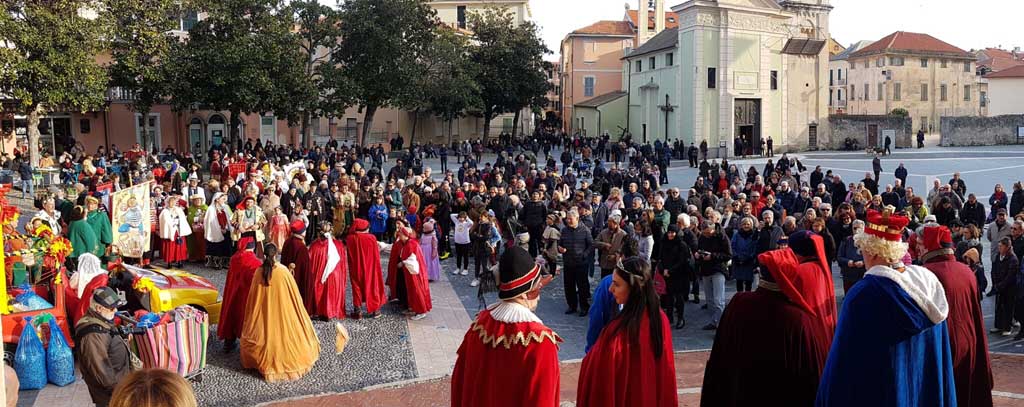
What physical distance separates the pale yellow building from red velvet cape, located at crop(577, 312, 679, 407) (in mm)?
66769

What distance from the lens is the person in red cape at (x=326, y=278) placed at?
11.2 metres

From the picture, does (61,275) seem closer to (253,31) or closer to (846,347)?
(846,347)

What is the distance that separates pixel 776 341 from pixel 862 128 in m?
50.4

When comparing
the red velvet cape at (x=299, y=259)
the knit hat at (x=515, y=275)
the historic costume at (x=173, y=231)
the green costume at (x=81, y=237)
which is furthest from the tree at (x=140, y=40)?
the knit hat at (x=515, y=275)

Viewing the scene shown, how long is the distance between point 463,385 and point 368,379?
4.58 m

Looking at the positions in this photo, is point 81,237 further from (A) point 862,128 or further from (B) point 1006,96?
(B) point 1006,96

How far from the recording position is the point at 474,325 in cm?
500

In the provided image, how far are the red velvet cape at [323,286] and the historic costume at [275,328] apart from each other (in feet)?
6.22

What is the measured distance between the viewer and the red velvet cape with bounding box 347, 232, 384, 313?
1173cm

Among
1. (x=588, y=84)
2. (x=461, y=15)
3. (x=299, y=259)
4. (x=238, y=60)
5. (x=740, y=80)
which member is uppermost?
(x=461, y=15)

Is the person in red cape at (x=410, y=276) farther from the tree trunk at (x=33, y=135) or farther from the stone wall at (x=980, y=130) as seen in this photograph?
the stone wall at (x=980, y=130)

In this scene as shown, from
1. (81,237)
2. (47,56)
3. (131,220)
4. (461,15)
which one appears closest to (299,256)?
(131,220)

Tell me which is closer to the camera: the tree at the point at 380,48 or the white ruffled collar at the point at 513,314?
the white ruffled collar at the point at 513,314

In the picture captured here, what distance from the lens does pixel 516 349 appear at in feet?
15.6
